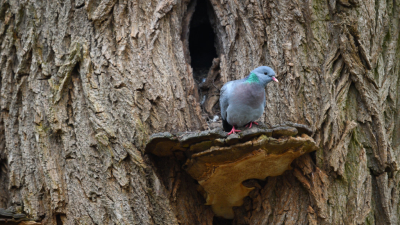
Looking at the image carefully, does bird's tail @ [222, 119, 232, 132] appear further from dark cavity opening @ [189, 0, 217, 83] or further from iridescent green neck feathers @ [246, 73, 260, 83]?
dark cavity opening @ [189, 0, 217, 83]

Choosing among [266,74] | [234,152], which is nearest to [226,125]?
[266,74]

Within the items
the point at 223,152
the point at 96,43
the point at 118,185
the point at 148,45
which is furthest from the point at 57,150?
the point at 223,152

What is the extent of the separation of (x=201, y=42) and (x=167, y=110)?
282cm

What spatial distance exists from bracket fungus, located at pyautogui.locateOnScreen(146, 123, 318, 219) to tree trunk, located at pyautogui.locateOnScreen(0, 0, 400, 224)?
0.24 metres

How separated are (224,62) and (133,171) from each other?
1657mm

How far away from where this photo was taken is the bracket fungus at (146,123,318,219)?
10.4ft

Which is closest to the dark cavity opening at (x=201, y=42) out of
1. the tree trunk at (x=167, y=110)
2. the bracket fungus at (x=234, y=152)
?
the tree trunk at (x=167, y=110)

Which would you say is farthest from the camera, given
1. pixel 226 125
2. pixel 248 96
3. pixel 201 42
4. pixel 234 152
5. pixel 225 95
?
pixel 201 42

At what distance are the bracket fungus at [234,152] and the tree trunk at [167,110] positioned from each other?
0.24m

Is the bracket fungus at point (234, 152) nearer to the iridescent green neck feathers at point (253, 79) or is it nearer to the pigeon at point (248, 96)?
the pigeon at point (248, 96)

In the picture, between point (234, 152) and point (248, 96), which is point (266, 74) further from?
point (234, 152)

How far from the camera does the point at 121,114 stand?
12.7 feet

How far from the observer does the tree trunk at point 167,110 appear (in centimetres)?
378

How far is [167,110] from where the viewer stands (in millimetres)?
3949
